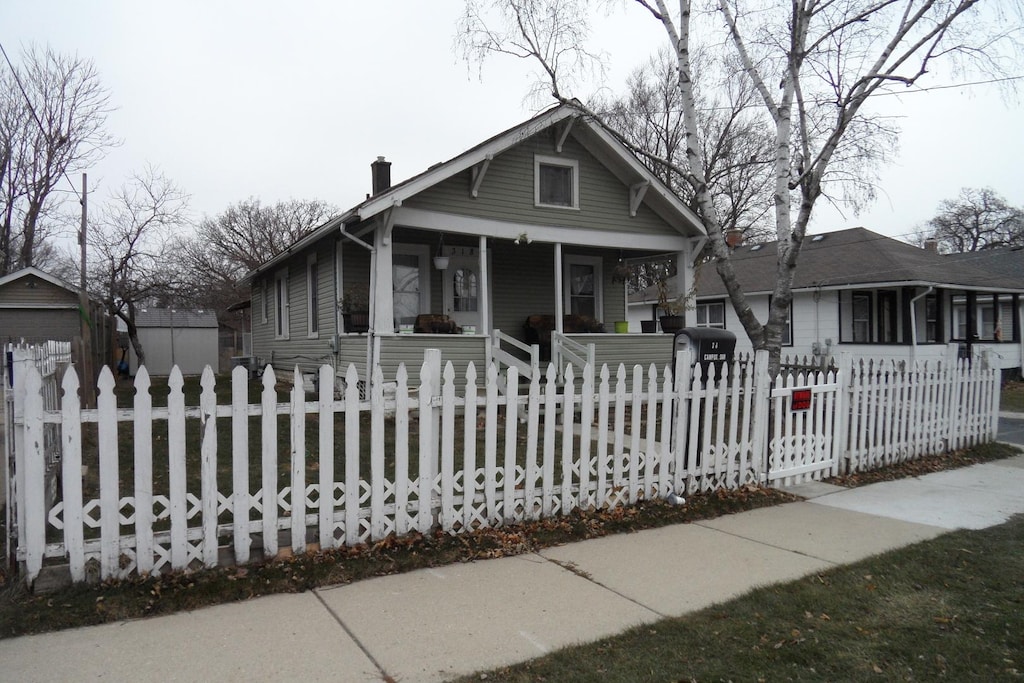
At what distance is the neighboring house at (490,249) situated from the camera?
11656 mm

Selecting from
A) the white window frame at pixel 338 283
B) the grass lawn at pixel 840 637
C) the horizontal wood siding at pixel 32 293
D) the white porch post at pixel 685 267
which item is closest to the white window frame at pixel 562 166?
the white porch post at pixel 685 267

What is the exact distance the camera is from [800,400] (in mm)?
7145

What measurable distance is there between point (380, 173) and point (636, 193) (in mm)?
5400

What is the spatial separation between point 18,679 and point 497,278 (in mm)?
12347

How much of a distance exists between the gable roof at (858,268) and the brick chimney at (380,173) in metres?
10.3

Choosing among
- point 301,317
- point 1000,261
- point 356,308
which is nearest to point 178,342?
point 301,317

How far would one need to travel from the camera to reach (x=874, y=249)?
71.0 ft

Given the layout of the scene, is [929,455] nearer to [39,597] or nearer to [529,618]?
[529,618]

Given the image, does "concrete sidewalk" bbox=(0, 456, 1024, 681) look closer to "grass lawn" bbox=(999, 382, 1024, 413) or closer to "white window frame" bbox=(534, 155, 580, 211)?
"white window frame" bbox=(534, 155, 580, 211)

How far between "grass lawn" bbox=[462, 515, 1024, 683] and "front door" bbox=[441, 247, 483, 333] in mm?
10329

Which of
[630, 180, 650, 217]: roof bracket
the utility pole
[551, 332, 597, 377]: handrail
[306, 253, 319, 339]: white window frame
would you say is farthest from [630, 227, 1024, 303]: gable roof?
the utility pole

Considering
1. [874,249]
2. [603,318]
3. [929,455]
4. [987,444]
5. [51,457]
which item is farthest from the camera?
[874,249]

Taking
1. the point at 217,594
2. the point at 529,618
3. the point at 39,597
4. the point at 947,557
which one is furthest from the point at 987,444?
the point at 39,597

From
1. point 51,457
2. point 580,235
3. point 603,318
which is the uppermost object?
point 580,235
